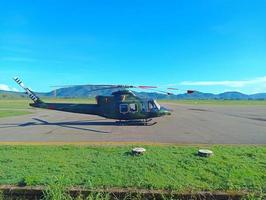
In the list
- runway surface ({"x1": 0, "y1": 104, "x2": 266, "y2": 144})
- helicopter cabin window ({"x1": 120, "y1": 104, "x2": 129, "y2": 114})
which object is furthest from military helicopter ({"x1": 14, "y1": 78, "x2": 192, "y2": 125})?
runway surface ({"x1": 0, "y1": 104, "x2": 266, "y2": 144})

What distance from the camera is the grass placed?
679 cm

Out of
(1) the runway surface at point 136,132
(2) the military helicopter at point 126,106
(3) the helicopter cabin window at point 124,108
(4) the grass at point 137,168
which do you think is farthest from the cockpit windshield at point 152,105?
(4) the grass at point 137,168

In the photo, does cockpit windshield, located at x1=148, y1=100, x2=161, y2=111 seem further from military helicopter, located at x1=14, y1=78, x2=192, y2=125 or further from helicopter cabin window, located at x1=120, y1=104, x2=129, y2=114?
helicopter cabin window, located at x1=120, y1=104, x2=129, y2=114

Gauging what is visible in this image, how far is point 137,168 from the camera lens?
25.9 feet

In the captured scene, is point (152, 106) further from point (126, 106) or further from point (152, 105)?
point (126, 106)

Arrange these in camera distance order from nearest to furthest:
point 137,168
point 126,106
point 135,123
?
point 137,168
point 126,106
point 135,123

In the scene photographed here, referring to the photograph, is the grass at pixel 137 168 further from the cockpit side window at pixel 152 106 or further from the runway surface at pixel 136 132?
the cockpit side window at pixel 152 106

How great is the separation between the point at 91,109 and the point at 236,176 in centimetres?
1564

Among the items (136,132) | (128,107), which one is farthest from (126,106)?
(136,132)

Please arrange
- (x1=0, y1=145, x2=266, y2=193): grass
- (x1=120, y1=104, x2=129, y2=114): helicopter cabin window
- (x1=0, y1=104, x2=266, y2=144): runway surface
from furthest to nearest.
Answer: (x1=120, y1=104, x2=129, y2=114): helicopter cabin window
(x1=0, y1=104, x2=266, y2=144): runway surface
(x1=0, y1=145, x2=266, y2=193): grass

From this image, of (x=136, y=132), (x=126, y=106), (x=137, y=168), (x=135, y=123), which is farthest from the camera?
(x=135, y=123)

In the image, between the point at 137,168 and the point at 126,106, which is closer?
the point at 137,168

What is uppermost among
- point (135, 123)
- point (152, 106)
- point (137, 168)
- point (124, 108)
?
point (152, 106)

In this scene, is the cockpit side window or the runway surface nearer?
the runway surface
